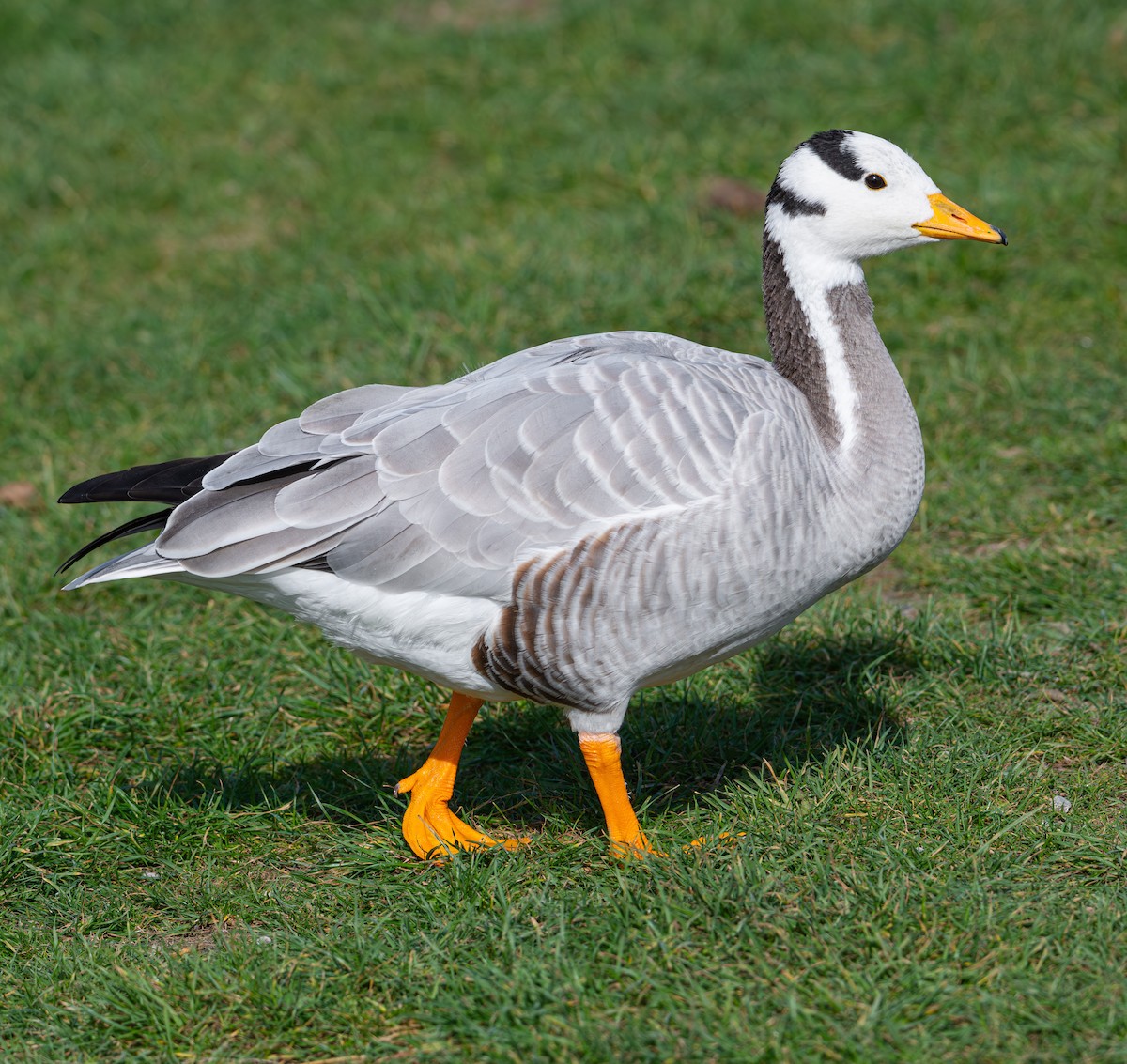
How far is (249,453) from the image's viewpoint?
424 cm

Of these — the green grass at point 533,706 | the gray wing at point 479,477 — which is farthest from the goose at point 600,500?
the green grass at point 533,706

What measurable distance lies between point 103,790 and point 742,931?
2.25 meters

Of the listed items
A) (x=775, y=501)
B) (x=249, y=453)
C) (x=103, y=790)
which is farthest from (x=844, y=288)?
(x=103, y=790)

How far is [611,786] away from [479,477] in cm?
103

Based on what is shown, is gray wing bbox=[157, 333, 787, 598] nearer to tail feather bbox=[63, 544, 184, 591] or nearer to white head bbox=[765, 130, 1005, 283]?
tail feather bbox=[63, 544, 184, 591]

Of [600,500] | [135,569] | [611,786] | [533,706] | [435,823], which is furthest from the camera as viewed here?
[533,706]

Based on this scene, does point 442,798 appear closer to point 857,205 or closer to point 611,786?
point 611,786

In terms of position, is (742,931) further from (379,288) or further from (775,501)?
(379,288)

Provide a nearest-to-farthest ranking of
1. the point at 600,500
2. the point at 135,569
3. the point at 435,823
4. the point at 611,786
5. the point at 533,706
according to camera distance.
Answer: the point at 600,500, the point at 135,569, the point at 611,786, the point at 435,823, the point at 533,706

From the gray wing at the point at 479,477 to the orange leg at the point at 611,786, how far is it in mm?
582

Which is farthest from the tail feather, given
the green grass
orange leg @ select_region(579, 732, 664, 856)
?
orange leg @ select_region(579, 732, 664, 856)

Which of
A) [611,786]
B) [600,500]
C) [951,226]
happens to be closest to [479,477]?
[600,500]

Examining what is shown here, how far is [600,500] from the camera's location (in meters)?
3.91

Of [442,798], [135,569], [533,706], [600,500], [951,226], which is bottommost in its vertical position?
[533,706]
